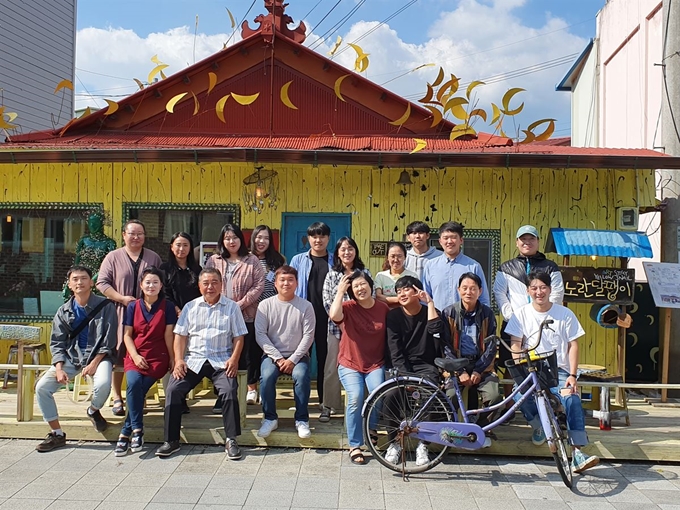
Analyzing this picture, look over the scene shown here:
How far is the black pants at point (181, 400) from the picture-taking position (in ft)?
16.0

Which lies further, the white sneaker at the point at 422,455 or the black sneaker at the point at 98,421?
the black sneaker at the point at 98,421

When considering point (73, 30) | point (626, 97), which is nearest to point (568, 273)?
point (626, 97)

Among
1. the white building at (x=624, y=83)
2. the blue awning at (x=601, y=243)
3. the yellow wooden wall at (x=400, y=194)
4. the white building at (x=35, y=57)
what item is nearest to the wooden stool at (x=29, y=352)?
the yellow wooden wall at (x=400, y=194)

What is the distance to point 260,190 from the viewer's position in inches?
281

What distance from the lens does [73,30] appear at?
16375 millimetres

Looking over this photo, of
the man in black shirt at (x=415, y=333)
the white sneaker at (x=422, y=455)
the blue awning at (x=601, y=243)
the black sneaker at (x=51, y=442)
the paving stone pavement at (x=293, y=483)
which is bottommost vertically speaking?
the paving stone pavement at (x=293, y=483)

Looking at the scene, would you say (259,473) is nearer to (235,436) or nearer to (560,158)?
(235,436)

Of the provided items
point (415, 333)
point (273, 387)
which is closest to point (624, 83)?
point (415, 333)

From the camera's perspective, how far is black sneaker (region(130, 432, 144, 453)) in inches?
194

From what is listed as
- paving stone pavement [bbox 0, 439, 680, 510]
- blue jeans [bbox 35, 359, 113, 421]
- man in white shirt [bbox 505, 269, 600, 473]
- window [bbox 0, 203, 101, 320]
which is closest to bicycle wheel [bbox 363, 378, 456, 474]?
paving stone pavement [bbox 0, 439, 680, 510]

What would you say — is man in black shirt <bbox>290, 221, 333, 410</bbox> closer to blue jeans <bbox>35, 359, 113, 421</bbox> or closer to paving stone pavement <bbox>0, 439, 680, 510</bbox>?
paving stone pavement <bbox>0, 439, 680, 510</bbox>

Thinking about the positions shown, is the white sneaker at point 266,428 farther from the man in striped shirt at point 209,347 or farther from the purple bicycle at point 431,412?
the purple bicycle at point 431,412

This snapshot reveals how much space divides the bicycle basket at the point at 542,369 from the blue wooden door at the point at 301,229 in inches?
114

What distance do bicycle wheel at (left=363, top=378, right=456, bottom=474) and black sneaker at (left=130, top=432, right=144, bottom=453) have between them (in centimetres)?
188
